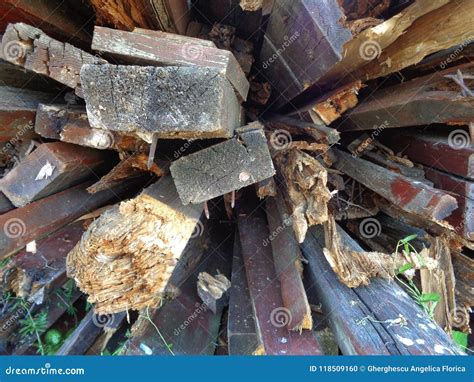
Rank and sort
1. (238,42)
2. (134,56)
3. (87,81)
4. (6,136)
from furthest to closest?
1. (238,42)
2. (6,136)
3. (134,56)
4. (87,81)

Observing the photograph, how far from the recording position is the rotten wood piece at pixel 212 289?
1651 millimetres

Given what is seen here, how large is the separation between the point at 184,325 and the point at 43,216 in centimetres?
87

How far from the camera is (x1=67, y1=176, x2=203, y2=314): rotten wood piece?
116cm

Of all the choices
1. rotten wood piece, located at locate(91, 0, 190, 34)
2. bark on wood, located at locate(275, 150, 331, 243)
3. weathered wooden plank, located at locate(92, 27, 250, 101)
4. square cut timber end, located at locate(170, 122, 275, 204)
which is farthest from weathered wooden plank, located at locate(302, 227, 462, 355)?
rotten wood piece, located at locate(91, 0, 190, 34)

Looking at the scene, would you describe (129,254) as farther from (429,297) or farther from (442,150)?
(442,150)

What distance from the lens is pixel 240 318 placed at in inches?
62.6

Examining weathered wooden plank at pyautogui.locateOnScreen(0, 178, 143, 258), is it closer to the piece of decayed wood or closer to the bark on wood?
the piece of decayed wood

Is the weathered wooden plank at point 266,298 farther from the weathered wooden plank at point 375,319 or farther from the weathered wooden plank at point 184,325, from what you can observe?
the weathered wooden plank at point 184,325

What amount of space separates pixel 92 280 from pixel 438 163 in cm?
167

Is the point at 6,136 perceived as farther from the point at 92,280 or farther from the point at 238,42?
the point at 238,42

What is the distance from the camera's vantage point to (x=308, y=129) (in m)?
1.61

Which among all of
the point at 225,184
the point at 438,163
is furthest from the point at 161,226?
the point at 438,163

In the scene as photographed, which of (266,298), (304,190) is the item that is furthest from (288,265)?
(304,190)

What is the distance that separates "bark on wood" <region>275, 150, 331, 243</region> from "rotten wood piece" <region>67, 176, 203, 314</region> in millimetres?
467
